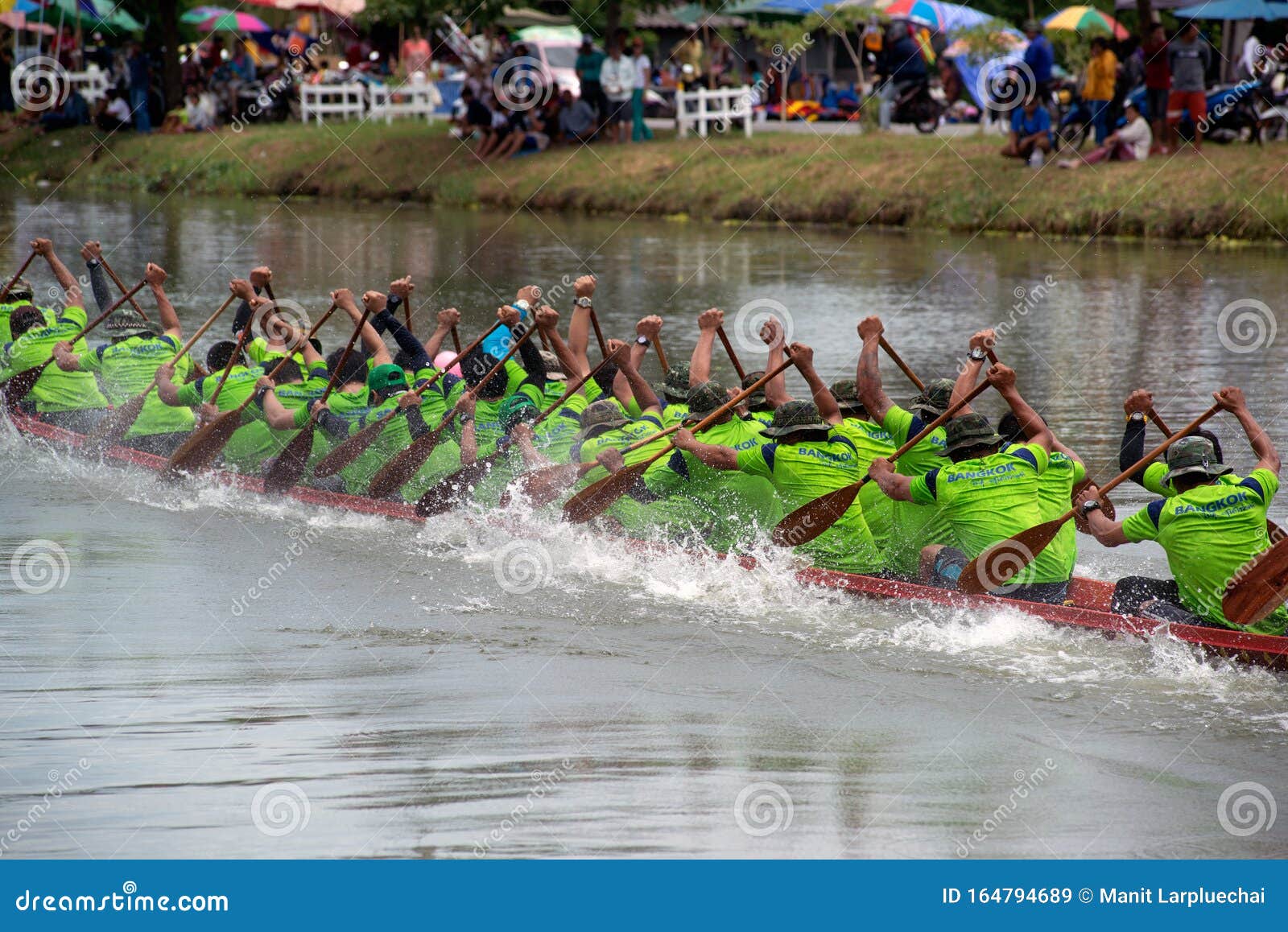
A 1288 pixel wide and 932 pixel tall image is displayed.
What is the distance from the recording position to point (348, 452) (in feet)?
33.7

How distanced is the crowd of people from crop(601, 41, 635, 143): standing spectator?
1393 cm

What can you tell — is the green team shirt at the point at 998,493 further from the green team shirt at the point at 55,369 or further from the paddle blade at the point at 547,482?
the green team shirt at the point at 55,369

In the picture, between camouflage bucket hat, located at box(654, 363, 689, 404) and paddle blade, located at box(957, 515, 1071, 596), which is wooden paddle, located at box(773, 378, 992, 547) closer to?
paddle blade, located at box(957, 515, 1071, 596)

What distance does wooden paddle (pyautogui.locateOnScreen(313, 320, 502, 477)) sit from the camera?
400 inches

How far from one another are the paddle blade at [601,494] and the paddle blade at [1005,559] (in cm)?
205

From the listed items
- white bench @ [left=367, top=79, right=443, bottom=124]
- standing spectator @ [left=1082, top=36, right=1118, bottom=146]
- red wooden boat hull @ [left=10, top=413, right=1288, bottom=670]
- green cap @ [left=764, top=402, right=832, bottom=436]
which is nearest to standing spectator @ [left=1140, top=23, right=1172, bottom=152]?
standing spectator @ [left=1082, top=36, right=1118, bottom=146]

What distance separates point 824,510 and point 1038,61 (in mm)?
14191

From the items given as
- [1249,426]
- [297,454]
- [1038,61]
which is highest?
[1038,61]

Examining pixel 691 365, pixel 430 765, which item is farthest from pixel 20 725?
pixel 691 365

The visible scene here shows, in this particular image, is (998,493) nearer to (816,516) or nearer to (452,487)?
(816,516)

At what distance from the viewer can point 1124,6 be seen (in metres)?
23.0

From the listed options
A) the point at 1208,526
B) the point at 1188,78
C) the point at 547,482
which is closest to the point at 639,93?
the point at 1188,78

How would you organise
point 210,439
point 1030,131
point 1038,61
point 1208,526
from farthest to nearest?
point 1030,131 → point 1038,61 → point 210,439 → point 1208,526

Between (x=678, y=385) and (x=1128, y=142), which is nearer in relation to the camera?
(x=678, y=385)
